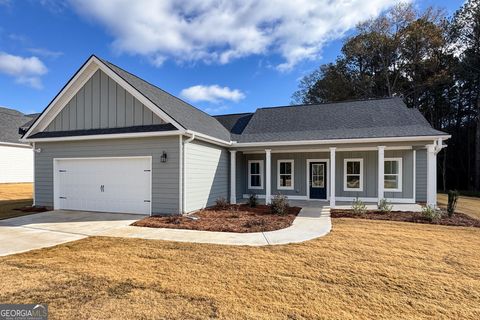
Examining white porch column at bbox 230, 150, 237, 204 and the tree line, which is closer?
white porch column at bbox 230, 150, 237, 204

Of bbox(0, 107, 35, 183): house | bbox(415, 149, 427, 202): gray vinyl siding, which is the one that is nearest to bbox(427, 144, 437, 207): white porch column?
bbox(415, 149, 427, 202): gray vinyl siding

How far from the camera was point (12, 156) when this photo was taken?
65.0ft

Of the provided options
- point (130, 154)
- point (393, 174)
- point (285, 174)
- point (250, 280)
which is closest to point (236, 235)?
point (250, 280)

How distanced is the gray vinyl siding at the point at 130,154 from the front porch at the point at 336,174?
155 inches

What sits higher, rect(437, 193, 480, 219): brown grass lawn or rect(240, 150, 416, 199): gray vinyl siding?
rect(240, 150, 416, 199): gray vinyl siding

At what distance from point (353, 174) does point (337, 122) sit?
266 cm

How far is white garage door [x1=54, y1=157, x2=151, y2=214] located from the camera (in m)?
Answer: 9.74

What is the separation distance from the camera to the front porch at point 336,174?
1235cm

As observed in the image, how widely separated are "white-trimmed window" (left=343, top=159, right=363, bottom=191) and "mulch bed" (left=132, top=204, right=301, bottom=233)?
13.6 ft

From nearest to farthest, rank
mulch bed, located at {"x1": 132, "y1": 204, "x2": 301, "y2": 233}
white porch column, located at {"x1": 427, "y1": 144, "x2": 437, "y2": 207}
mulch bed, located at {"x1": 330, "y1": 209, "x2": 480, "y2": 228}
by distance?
mulch bed, located at {"x1": 132, "y1": 204, "x2": 301, "y2": 233} < mulch bed, located at {"x1": 330, "y1": 209, "x2": 480, "y2": 228} < white porch column, located at {"x1": 427, "y1": 144, "x2": 437, "y2": 207}

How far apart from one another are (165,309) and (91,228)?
559 centimetres

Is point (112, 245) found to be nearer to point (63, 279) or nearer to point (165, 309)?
point (63, 279)

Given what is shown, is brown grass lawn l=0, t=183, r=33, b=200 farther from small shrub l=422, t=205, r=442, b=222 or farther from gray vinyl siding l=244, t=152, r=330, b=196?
small shrub l=422, t=205, r=442, b=222

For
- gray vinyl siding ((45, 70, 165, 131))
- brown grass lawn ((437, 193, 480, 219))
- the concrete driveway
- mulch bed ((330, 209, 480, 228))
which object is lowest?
brown grass lawn ((437, 193, 480, 219))
